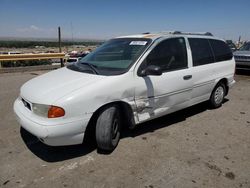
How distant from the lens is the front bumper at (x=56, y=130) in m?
2.95

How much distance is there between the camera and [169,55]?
4.16 meters

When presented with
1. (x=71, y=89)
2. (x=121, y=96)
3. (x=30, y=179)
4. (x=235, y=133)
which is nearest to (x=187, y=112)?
(x=235, y=133)

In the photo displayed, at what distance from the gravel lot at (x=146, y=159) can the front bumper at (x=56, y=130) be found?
36 cm

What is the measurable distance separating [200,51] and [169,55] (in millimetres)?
1011

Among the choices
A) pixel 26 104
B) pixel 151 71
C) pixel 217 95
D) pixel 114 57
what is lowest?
pixel 217 95

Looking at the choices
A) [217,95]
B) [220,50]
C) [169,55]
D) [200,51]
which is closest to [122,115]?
[169,55]

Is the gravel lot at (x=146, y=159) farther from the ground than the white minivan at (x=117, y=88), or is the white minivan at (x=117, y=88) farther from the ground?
the white minivan at (x=117, y=88)

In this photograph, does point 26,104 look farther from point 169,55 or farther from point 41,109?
point 169,55

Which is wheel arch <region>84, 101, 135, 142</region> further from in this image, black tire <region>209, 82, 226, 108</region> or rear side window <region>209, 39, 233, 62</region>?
rear side window <region>209, 39, 233, 62</region>

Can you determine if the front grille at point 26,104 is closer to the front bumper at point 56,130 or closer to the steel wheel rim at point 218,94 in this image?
the front bumper at point 56,130

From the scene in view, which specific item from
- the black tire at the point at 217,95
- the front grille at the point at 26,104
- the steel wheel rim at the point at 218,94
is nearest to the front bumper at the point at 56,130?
the front grille at the point at 26,104

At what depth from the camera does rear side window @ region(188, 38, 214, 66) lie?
182 inches

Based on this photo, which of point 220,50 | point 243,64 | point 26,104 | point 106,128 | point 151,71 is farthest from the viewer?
point 243,64

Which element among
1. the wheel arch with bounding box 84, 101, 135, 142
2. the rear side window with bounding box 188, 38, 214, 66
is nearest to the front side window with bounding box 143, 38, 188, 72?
the rear side window with bounding box 188, 38, 214, 66
